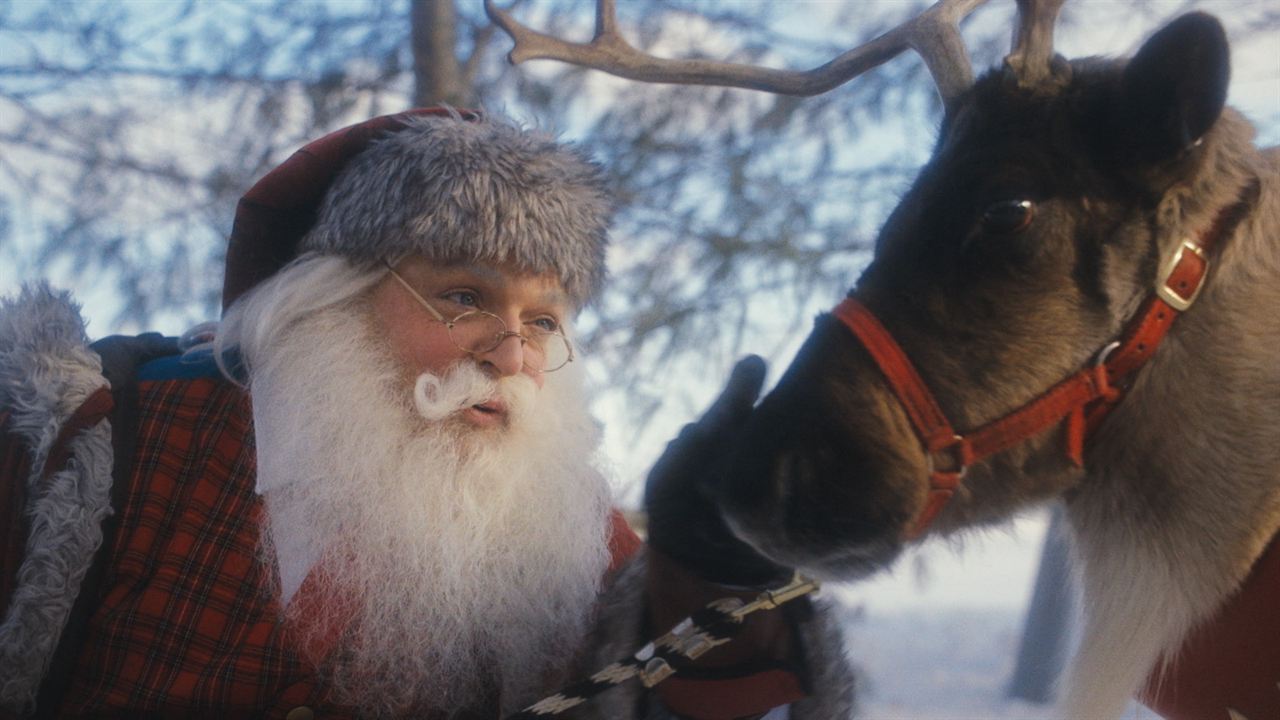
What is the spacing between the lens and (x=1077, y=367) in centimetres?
130

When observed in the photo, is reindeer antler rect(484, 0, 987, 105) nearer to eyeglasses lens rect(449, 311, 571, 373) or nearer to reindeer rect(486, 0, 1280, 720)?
reindeer rect(486, 0, 1280, 720)

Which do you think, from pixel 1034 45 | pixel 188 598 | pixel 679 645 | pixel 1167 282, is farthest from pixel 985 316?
pixel 188 598

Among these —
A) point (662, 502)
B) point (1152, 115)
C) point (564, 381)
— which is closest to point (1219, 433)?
point (1152, 115)

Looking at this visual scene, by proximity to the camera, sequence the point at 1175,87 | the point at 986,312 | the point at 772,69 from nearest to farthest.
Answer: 1. the point at 1175,87
2. the point at 986,312
3. the point at 772,69

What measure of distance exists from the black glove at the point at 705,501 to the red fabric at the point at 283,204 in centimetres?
103

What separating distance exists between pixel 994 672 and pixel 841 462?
538 cm

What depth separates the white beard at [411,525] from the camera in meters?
1.90

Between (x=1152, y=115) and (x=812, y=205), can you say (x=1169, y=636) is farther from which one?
(x=812, y=205)

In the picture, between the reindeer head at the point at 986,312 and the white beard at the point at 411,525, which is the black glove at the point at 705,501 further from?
the white beard at the point at 411,525

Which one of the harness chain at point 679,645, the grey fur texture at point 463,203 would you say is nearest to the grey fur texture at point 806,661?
the harness chain at point 679,645

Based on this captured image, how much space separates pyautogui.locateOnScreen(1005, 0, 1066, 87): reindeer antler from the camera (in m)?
1.37

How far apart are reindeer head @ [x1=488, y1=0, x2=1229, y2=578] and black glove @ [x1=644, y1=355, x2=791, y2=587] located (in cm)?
22

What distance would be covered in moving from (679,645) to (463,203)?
3.11 feet

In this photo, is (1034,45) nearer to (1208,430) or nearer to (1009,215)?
(1009,215)
